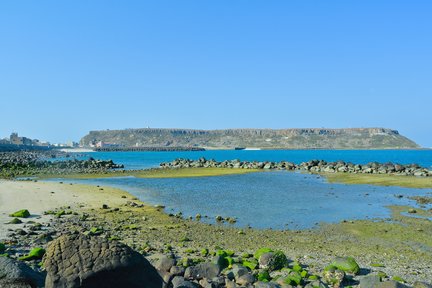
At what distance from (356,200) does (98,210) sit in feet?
59.6

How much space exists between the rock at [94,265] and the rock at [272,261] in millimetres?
5571

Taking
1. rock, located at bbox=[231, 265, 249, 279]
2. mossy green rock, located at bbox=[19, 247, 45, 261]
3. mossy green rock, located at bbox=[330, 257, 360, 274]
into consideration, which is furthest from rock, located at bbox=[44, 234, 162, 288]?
mossy green rock, located at bbox=[330, 257, 360, 274]

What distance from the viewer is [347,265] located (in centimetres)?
1234

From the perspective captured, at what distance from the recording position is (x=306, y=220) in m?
22.0

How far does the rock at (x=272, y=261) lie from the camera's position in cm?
1241

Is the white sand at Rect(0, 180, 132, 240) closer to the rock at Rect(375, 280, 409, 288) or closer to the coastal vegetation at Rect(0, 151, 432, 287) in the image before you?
Answer: the coastal vegetation at Rect(0, 151, 432, 287)

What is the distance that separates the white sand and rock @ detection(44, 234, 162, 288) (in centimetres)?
1124

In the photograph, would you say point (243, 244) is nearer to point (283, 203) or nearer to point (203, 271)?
point (203, 271)

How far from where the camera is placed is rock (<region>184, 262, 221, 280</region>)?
11078 mm

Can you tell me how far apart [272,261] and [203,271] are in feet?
7.54

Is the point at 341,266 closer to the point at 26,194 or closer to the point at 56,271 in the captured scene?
the point at 56,271

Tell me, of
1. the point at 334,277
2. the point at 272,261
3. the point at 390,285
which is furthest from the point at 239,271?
the point at 390,285

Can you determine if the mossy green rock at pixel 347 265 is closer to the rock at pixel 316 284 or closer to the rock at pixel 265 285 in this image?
the rock at pixel 316 284

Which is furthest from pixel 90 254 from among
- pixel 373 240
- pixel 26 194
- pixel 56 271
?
pixel 26 194
